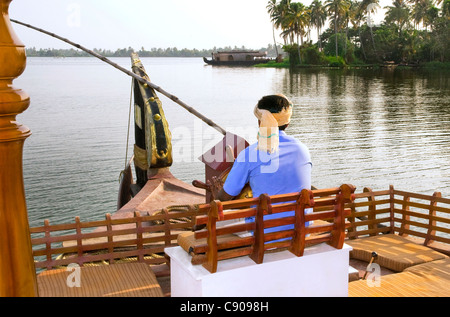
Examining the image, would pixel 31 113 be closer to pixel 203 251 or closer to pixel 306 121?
pixel 306 121

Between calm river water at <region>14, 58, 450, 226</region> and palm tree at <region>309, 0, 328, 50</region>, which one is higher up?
palm tree at <region>309, 0, 328, 50</region>

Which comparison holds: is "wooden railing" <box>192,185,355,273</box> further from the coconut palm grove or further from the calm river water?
the coconut palm grove

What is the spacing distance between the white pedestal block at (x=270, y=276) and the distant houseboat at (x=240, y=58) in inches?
4661

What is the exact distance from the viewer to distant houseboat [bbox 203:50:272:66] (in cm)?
12125

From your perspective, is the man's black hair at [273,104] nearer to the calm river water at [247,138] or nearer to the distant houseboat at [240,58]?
the calm river water at [247,138]

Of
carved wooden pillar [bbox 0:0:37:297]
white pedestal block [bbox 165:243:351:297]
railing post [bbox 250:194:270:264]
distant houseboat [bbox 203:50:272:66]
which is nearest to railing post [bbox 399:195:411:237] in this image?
white pedestal block [bbox 165:243:351:297]

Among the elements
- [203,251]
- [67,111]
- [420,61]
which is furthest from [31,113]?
[420,61]

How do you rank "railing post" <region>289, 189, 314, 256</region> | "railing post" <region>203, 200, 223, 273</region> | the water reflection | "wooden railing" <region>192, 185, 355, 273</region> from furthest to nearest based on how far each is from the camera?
the water reflection, "railing post" <region>289, 189, 314, 256</region>, "wooden railing" <region>192, 185, 355, 273</region>, "railing post" <region>203, 200, 223, 273</region>

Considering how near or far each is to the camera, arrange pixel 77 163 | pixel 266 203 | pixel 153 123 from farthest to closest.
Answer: pixel 77 163 → pixel 153 123 → pixel 266 203

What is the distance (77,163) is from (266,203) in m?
19.0

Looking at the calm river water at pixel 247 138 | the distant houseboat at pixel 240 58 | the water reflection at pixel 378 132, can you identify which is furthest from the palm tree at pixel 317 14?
the calm river water at pixel 247 138

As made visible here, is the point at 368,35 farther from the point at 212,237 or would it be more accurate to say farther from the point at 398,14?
the point at 212,237
